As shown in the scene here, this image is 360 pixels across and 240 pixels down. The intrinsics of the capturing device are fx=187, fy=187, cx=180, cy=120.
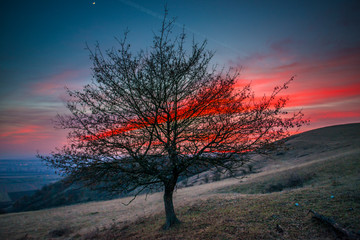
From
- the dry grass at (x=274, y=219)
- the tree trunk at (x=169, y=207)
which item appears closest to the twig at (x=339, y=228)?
the dry grass at (x=274, y=219)

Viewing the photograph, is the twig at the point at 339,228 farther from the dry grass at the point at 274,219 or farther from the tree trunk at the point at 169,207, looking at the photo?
the tree trunk at the point at 169,207

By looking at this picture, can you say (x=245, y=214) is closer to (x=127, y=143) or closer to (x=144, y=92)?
(x=127, y=143)

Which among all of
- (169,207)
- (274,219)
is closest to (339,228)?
(274,219)

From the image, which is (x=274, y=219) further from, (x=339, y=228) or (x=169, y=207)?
(x=169, y=207)

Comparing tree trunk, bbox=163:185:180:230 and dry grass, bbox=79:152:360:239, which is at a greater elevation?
tree trunk, bbox=163:185:180:230

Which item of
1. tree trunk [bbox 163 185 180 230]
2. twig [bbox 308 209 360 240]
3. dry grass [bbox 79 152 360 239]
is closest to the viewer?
twig [bbox 308 209 360 240]

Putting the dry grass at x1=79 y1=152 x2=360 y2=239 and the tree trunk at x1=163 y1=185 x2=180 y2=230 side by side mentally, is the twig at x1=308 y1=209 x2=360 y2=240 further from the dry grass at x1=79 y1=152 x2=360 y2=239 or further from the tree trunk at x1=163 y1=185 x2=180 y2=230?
the tree trunk at x1=163 y1=185 x2=180 y2=230

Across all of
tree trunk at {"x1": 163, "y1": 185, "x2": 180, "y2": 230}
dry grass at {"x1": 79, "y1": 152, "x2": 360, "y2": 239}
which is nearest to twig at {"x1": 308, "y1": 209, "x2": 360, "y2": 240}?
dry grass at {"x1": 79, "y1": 152, "x2": 360, "y2": 239}

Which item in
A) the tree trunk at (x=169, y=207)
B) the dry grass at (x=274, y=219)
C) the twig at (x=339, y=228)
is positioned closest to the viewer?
the twig at (x=339, y=228)

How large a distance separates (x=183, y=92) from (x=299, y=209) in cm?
925

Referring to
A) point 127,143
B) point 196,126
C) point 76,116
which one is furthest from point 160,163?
point 76,116

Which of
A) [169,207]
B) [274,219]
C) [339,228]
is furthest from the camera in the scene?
[169,207]

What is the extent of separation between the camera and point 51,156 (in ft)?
29.1

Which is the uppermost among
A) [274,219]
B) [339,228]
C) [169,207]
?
[169,207]
